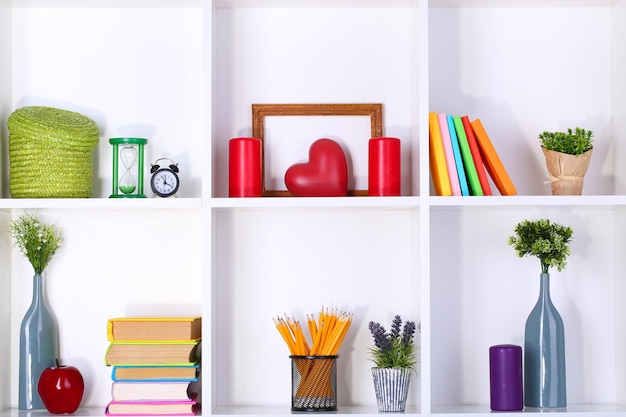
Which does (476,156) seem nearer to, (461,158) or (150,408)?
(461,158)

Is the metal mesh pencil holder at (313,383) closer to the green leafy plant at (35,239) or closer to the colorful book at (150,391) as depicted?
the colorful book at (150,391)

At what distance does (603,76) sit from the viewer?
2236 mm

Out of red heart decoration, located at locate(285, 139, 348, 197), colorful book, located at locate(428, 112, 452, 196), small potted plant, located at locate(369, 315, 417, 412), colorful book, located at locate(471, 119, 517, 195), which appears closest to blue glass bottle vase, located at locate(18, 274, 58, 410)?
red heart decoration, located at locate(285, 139, 348, 197)

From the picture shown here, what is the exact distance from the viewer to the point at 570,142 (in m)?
2.07

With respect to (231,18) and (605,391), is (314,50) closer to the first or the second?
(231,18)

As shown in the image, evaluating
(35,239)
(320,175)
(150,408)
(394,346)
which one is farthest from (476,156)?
(35,239)

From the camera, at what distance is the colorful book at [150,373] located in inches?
80.5

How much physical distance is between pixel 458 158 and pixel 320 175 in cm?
32

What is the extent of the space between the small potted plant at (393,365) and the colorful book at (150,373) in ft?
1.38

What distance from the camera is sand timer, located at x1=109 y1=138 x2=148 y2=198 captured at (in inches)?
83.2

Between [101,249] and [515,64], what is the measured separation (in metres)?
1.11

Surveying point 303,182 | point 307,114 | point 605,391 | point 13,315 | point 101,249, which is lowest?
point 605,391

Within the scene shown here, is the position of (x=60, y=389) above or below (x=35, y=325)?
below

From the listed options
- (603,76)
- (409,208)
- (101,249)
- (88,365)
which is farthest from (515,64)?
(88,365)
